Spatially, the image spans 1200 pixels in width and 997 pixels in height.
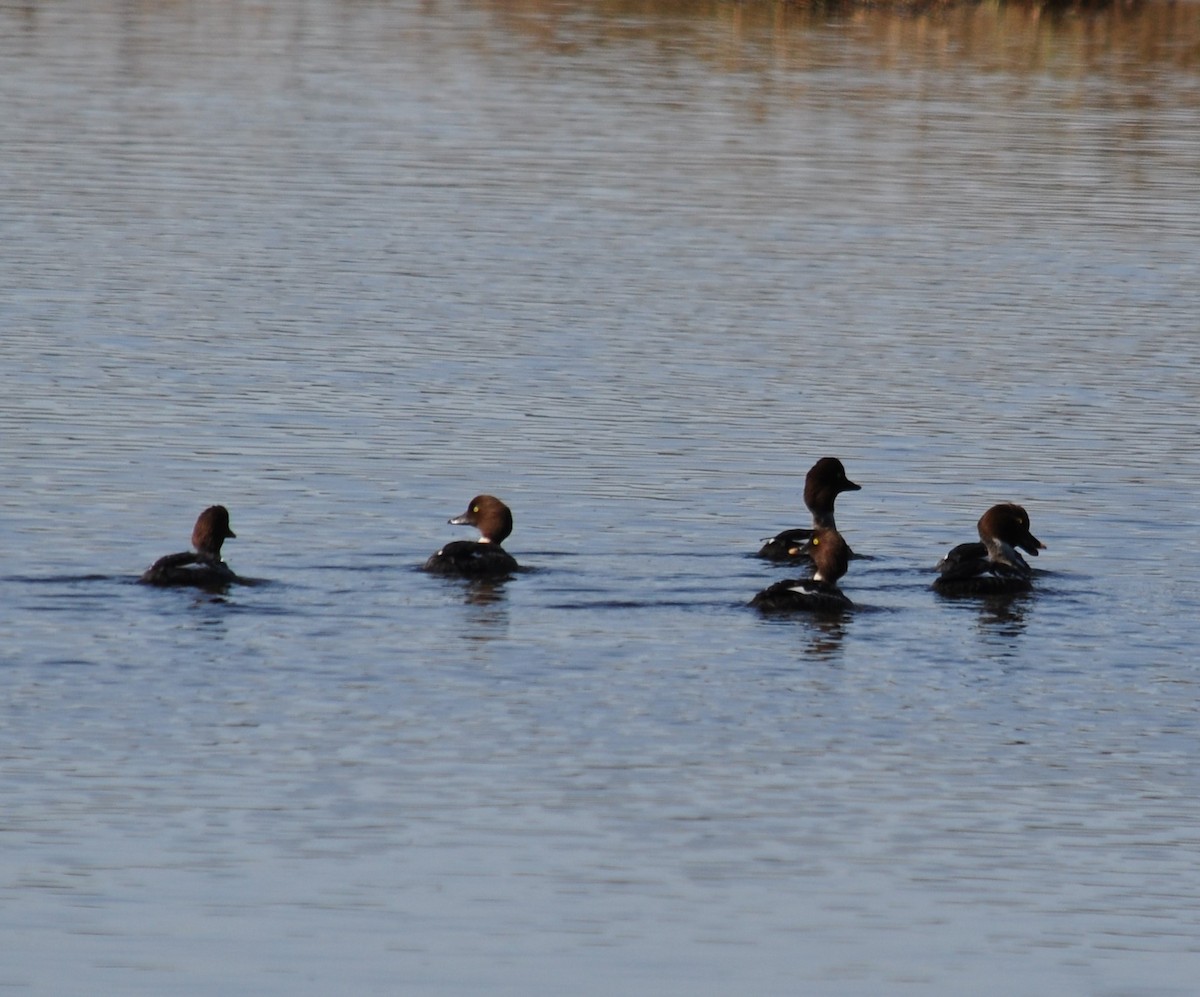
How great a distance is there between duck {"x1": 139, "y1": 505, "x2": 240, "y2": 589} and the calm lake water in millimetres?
181

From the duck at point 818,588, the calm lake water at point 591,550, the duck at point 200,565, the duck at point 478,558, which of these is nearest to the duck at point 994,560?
the calm lake water at point 591,550

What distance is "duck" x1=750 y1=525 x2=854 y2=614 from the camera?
15195 mm

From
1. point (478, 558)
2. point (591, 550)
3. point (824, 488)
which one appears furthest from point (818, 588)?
point (824, 488)

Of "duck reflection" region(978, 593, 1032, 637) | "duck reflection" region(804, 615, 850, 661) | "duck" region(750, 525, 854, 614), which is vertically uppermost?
"duck" region(750, 525, 854, 614)

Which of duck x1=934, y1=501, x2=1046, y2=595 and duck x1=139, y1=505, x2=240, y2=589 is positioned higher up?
duck x1=139, y1=505, x2=240, y2=589

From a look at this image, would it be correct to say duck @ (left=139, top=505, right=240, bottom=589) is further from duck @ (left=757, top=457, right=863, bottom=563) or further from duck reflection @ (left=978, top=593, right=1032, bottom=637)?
duck reflection @ (left=978, top=593, right=1032, bottom=637)

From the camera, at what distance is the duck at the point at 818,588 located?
1520 cm

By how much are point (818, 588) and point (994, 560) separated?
4.12 ft

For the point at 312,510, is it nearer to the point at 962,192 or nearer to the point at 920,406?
the point at 920,406

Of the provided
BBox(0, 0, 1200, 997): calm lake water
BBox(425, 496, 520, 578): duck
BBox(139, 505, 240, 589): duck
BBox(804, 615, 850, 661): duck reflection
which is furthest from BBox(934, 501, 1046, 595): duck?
BBox(139, 505, 240, 589): duck

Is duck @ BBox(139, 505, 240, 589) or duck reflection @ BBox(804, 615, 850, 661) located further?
duck @ BBox(139, 505, 240, 589)

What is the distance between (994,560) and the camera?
16.0m

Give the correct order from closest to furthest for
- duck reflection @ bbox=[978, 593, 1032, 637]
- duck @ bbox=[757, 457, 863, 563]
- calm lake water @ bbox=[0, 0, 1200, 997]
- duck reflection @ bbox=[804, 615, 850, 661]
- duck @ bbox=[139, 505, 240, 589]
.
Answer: calm lake water @ bbox=[0, 0, 1200, 997] < duck reflection @ bbox=[804, 615, 850, 661] < duck @ bbox=[139, 505, 240, 589] < duck reflection @ bbox=[978, 593, 1032, 637] < duck @ bbox=[757, 457, 863, 563]

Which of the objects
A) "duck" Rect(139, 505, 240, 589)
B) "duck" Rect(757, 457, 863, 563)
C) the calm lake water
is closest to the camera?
the calm lake water
